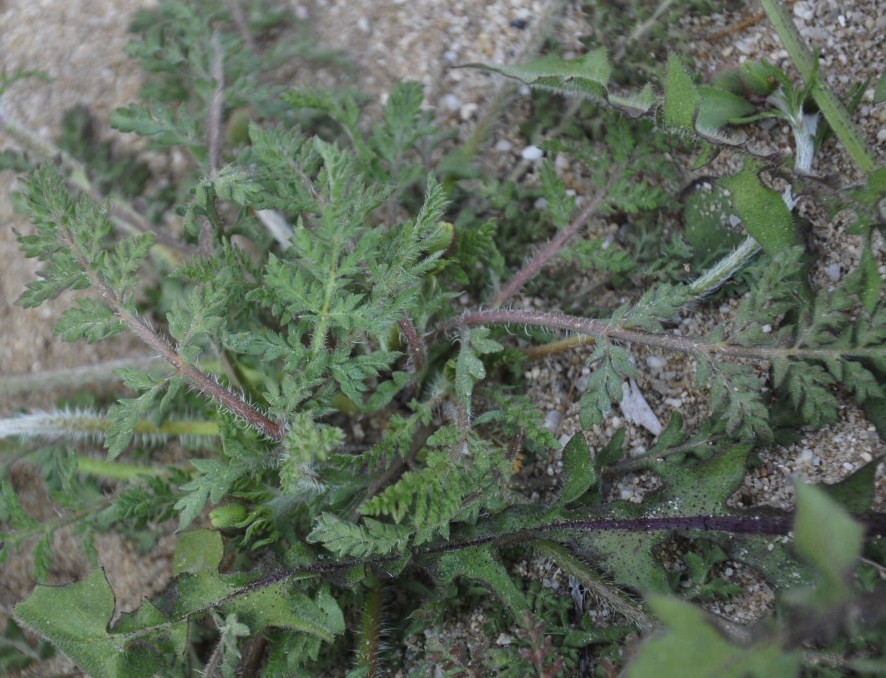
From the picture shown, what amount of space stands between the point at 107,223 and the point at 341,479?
3.15 ft

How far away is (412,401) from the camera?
2.35m

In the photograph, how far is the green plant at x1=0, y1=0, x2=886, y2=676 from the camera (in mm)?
2043

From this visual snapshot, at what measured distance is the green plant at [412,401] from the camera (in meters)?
2.04

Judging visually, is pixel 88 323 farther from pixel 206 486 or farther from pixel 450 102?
pixel 450 102

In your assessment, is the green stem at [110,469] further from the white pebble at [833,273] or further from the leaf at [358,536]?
the white pebble at [833,273]

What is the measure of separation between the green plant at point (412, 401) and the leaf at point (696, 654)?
51 centimetres

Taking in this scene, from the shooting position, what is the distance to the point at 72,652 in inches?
80.2

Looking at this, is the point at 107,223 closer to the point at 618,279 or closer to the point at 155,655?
the point at 155,655

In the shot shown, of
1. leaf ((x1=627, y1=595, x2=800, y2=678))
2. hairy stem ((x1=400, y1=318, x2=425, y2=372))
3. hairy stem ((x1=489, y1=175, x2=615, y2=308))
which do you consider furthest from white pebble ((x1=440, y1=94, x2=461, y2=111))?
leaf ((x1=627, y1=595, x2=800, y2=678))

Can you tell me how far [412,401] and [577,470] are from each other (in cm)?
52

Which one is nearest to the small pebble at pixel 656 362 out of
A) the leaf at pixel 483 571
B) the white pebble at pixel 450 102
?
the leaf at pixel 483 571

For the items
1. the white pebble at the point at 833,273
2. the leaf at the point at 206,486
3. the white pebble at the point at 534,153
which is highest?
the white pebble at the point at 833,273

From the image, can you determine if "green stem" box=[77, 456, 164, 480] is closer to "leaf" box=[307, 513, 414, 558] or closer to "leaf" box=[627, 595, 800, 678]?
"leaf" box=[307, 513, 414, 558]

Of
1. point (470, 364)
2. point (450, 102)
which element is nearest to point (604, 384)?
point (470, 364)
